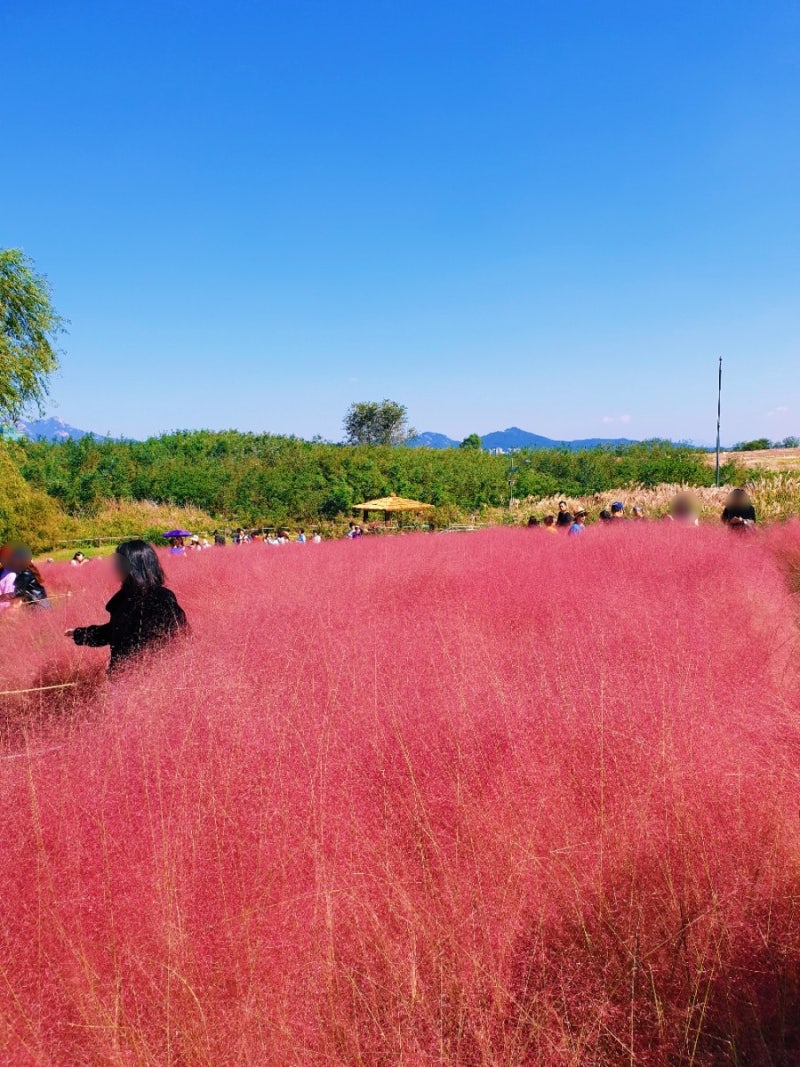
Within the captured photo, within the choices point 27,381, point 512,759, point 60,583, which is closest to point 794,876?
point 512,759

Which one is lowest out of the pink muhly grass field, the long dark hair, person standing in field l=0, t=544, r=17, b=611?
the pink muhly grass field

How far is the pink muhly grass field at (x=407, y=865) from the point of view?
1789 mm

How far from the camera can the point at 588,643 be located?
12.9 feet

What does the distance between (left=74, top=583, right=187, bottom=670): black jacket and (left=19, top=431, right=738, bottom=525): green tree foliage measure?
29.8 meters

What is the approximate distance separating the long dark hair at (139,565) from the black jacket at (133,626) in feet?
0.11

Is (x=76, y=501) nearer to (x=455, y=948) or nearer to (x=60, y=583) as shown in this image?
(x=60, y=583)

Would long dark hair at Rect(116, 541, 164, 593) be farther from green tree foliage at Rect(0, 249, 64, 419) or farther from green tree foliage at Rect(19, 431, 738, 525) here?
green tree foliage at Rect(19, 431, 738, 525)

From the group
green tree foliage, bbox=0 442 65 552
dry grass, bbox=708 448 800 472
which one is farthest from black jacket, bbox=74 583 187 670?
dry grass, bbox=708 448 800 472

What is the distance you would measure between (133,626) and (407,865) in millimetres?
2338

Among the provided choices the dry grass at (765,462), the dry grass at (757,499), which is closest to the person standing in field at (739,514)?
the dry grass at (757,499)

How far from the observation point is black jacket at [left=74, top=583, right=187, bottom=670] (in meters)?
3.77

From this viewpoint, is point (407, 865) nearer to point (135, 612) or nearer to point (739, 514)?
point (135, 612)

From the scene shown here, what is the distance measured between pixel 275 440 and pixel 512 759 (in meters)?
49.5

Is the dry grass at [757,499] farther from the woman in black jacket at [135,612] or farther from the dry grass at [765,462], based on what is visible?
the dry grass at [765,462]
